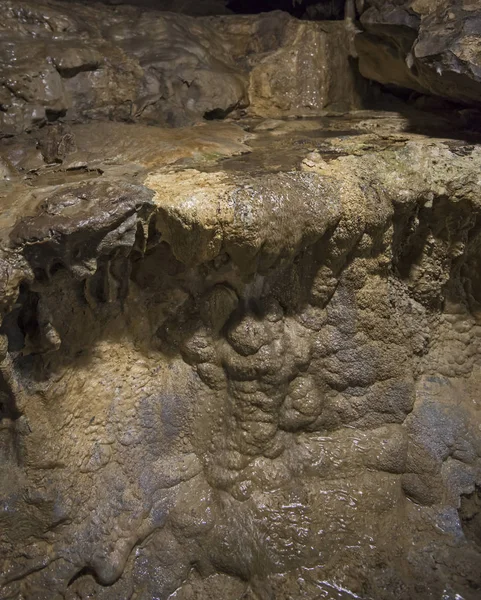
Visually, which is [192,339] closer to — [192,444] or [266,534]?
[192,444]

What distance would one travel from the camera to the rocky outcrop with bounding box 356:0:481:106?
310cm

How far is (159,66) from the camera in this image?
150 inches

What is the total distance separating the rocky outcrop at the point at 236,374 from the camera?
2.51 m

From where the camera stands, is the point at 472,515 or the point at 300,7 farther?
the point at 300,7

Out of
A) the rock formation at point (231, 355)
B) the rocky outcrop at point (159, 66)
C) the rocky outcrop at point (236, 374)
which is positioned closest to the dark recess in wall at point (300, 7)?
the rocky outcrop at point (159, 66)

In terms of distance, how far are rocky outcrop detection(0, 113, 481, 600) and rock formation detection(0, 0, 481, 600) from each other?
0.01 meters

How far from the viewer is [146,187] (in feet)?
8.09

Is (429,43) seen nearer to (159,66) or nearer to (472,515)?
(159,66)

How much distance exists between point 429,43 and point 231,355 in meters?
2.03

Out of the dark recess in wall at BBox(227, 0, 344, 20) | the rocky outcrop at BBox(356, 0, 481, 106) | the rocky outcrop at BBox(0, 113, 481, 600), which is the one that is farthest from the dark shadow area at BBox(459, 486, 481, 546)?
the dark recess in wall at BBox(227, 0, 344, 20)

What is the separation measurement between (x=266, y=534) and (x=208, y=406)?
27.1 inches

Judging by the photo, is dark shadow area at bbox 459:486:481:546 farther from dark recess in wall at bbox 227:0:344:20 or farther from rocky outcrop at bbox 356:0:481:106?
dark recess in wall at bbox 227:0:344:20

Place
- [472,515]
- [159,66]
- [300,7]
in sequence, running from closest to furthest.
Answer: [472,515], [159,66], [300,7]

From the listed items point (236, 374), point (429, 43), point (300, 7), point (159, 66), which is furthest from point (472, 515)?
point (300, 7)
